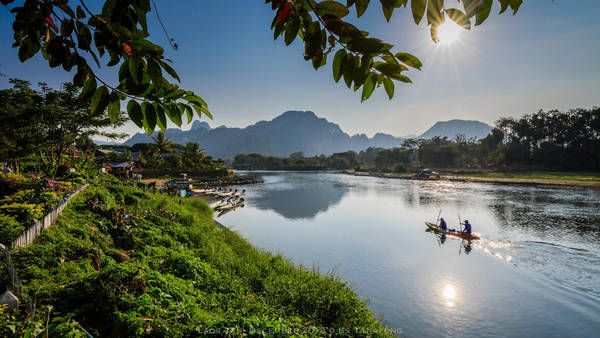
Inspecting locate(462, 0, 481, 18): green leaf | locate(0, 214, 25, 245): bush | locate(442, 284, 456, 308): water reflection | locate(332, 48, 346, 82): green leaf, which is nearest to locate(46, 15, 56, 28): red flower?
locate(332, 48, 346, 82): green leaf

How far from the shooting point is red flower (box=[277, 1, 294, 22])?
131cm

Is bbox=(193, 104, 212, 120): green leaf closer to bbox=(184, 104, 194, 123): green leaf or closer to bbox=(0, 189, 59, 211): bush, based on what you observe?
bbox=(184, 104, 194, 123): green leaf

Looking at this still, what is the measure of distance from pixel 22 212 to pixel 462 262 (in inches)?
689

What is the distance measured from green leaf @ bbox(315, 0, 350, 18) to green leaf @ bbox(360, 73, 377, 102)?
352 mm

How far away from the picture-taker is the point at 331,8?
3.65 feet

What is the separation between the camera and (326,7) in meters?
1.12

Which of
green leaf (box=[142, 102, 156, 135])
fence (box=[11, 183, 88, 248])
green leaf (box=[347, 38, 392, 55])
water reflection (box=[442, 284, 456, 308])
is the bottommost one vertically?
water reflection (box=[442, 284, 456, 308])

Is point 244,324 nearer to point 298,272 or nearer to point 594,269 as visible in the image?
point 298,272

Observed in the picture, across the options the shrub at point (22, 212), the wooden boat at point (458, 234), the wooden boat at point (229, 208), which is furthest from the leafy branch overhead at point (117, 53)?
the wooden boat at point (229, 208)

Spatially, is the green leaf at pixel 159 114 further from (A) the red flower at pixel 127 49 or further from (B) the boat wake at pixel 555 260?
(B) the boat wake at pixel 555 260

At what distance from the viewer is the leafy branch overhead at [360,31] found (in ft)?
3.70

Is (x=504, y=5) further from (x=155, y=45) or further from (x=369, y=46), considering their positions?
(x=155, y=45)

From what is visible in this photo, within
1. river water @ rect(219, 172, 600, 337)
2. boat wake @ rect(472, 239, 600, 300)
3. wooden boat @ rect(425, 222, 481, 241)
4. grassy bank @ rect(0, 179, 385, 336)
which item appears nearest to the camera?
grassy bank @ rect(0, 179, 385, 336)

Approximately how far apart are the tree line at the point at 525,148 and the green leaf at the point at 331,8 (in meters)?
84.0
